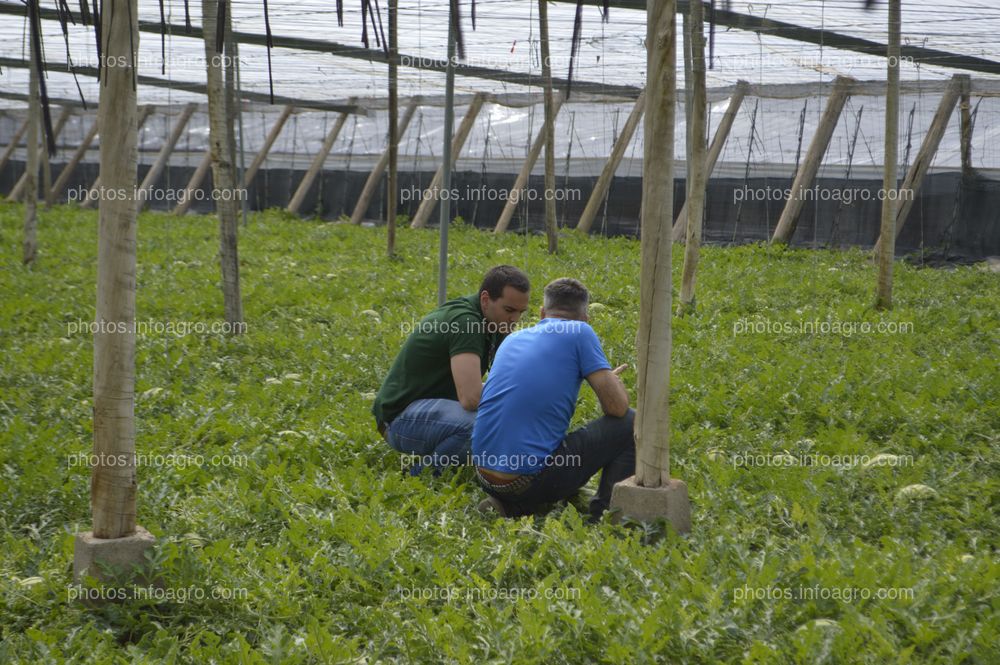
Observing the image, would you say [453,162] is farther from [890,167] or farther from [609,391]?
[609,391]

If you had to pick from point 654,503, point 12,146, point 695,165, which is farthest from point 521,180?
point 12,146

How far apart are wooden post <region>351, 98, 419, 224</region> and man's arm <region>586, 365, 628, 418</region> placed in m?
16.8

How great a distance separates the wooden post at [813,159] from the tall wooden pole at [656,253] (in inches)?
456

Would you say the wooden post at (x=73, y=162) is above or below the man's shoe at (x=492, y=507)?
above

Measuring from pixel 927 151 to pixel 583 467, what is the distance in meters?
12.4

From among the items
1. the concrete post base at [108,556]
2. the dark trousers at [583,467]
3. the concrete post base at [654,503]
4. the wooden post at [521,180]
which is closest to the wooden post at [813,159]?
the wooden post at [521,180]

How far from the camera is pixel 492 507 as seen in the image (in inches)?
193

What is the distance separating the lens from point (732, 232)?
656 inches

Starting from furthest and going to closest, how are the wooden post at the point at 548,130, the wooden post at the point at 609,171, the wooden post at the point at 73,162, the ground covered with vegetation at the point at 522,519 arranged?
the wooden post at the point at 73,162 → the wooden post at the point at 609,171 → the wooden post at the point at 548,130 → the ground covered with vegetation at the point at 522,519

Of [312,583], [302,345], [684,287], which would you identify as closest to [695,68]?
[684,287]

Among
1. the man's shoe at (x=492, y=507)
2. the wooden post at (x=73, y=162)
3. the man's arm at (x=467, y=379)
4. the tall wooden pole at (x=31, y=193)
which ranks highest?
the wooden post at (x=73, y=162)

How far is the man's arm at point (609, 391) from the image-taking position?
16.0 ft

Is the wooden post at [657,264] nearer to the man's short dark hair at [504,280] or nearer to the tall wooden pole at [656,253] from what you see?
the tall wooden pole at [656,253]

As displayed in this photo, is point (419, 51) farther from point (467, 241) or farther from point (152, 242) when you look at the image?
point (152, 242)
